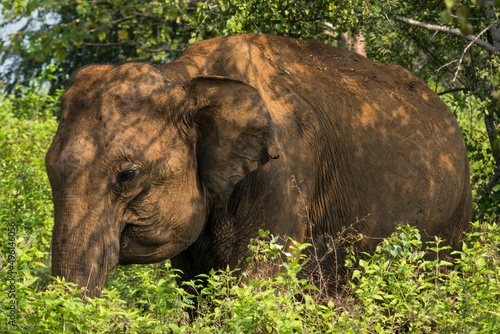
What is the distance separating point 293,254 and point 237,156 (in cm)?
66

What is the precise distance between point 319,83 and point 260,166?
1081 millimetres

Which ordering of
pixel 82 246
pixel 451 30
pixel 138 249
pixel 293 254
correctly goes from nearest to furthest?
pixel 82 246, pixel 293 254, pixel 138 249, pixel 451 30

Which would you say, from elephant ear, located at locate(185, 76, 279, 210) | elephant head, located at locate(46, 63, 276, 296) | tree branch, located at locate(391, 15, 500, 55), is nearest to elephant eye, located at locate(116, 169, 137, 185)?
elephant head, located at locate(46, 63, 276, 296)

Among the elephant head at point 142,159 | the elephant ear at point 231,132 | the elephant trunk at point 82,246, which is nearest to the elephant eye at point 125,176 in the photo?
the elephant head at point 142,159

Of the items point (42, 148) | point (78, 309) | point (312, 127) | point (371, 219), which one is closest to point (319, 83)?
point (312, 127)

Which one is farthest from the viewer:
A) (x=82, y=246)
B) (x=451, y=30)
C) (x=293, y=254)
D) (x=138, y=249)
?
(x=451, y=30)

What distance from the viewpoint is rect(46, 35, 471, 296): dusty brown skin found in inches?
148

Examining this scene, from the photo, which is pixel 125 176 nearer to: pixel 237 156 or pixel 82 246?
pixel 82 246

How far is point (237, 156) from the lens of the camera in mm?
4062

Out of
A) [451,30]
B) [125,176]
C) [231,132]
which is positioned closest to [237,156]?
[231,132]

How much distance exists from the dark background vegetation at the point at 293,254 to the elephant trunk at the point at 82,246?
0.40 feet

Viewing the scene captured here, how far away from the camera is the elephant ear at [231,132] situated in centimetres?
403

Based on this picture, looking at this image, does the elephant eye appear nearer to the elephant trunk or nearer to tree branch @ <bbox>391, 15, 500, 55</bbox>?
the elephant trunk

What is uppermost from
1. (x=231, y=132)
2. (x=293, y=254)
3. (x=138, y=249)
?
(x=231, y=132)
